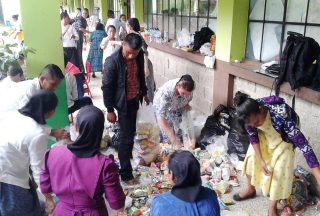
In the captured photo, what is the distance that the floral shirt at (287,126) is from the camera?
2.31 meters

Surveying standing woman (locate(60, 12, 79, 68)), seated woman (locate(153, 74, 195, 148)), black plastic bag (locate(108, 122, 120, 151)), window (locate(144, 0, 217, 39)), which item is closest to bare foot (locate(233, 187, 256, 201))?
seated woman (locate(153, 74, 195, 148))

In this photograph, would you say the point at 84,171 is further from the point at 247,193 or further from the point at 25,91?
the point at 247,193

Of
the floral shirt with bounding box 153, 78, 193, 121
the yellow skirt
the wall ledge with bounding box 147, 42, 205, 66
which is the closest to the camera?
the yellow skirt

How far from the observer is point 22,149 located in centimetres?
203

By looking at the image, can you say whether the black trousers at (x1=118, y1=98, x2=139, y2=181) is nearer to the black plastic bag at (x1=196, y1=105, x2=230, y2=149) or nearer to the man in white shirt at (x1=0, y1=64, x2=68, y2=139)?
the man in white shirt at (x1=0, y1=64, x2=68, y2=139)

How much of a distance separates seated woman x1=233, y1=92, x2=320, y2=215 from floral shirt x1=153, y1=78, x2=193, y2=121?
119 centimetres

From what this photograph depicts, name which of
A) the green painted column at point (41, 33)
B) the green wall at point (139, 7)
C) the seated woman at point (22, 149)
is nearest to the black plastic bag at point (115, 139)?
the green painted column at point (41, 33)

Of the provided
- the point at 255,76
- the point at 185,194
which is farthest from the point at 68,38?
the point at 185,194

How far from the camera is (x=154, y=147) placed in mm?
3850

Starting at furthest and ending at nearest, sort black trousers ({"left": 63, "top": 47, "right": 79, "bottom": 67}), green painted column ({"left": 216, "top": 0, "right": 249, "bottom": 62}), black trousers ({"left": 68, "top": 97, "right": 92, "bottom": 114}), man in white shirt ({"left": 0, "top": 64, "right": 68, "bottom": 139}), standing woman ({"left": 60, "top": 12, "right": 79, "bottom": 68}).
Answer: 1. black trousers ({"left": 63, "top": 47, "right": 79, "bottom": 67})
2. standing woman ({"left": 60, "top": 12, "right": 79, "bottom": 68})
3. black trousers ({"left": 68, "top": 97, "right": 92, "bottom": 114})
4. green painted column ({"left": 216, "top": 0, "right": 249, "bottom": 62})
5. man in white shirt ({"left": 0, "top": 64, "right": 68, "bottom": 139})

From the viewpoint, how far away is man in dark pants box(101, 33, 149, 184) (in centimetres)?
301

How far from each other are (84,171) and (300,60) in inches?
91.0

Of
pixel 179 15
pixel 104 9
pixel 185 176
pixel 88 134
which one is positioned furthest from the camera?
pixel 104 9

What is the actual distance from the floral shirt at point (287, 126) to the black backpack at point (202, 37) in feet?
9.53
